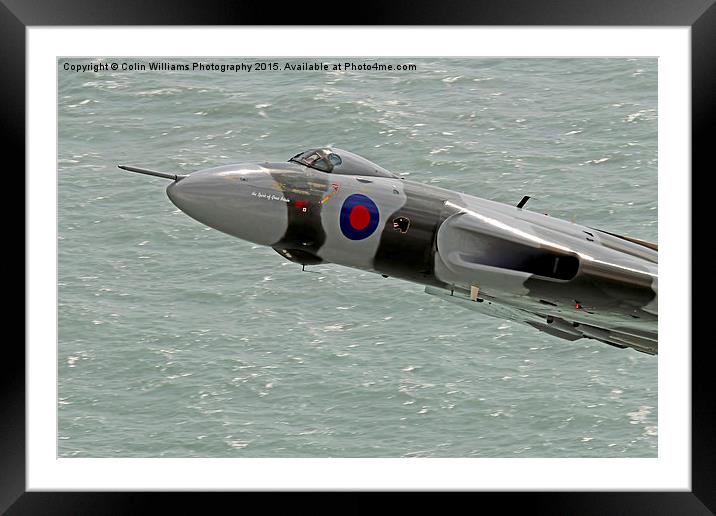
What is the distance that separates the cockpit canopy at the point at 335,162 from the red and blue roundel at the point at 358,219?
97 cm

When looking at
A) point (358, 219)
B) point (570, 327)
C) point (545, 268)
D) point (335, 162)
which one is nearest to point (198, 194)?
point (335, 162)

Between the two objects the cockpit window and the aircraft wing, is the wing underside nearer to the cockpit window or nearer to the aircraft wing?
the aircraft wing

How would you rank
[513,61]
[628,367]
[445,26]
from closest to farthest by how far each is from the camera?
[445,26] → [628,367] → [513,61]

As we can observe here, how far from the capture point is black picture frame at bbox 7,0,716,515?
2366 centimetres

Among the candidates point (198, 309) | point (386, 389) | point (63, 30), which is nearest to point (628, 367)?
point (386, 389)

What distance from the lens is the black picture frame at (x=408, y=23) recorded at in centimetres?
2366

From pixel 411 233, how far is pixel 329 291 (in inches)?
978

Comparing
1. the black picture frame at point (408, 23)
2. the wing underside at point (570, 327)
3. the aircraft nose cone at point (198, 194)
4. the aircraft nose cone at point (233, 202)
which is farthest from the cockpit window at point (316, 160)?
the black picture frame at point (408, 23)

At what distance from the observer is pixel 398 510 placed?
24.3 meters

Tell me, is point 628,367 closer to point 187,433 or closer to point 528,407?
point 528,407

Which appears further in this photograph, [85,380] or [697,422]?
[85,380]

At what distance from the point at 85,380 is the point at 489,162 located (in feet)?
71.8

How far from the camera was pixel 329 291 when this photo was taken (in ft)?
175

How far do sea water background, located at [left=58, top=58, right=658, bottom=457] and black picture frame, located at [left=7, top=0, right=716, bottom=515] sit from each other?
1969 cm
